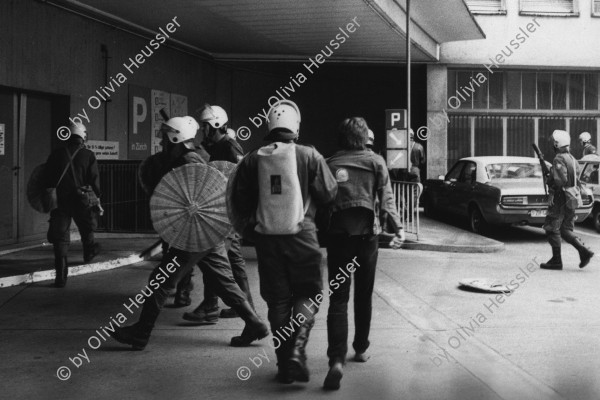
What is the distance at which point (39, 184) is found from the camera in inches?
340

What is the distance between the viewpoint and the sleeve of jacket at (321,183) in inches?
197

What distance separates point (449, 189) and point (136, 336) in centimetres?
1098

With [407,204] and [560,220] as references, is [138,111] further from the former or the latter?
[560,220]

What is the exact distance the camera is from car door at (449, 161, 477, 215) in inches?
580

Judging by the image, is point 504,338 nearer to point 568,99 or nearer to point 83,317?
point 83,317

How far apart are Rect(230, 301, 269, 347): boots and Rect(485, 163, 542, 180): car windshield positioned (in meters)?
9.37

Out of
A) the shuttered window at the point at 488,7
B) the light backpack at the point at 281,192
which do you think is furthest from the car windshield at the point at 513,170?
the light backpack at the point at 281,192

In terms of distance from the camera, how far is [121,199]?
42.5 ft

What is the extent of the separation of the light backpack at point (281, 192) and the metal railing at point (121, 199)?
26.8ft

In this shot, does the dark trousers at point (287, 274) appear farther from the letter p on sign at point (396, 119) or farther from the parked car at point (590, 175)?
the parked car at point (590, 175)

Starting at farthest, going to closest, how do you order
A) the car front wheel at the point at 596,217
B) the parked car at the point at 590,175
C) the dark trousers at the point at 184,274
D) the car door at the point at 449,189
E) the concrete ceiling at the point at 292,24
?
the car door at the point at 449,189 < the car front wheel at the point at 596,217 < the parked car at the point at 590,175 < the concrete ceiling at the point at 292,24 < the dark trousers at the point at 184,274

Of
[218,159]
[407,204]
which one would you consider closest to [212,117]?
[218,159]

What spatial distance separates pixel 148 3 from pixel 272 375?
915cm

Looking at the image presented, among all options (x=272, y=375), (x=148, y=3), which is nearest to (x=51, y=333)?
(x=272, y=375)
